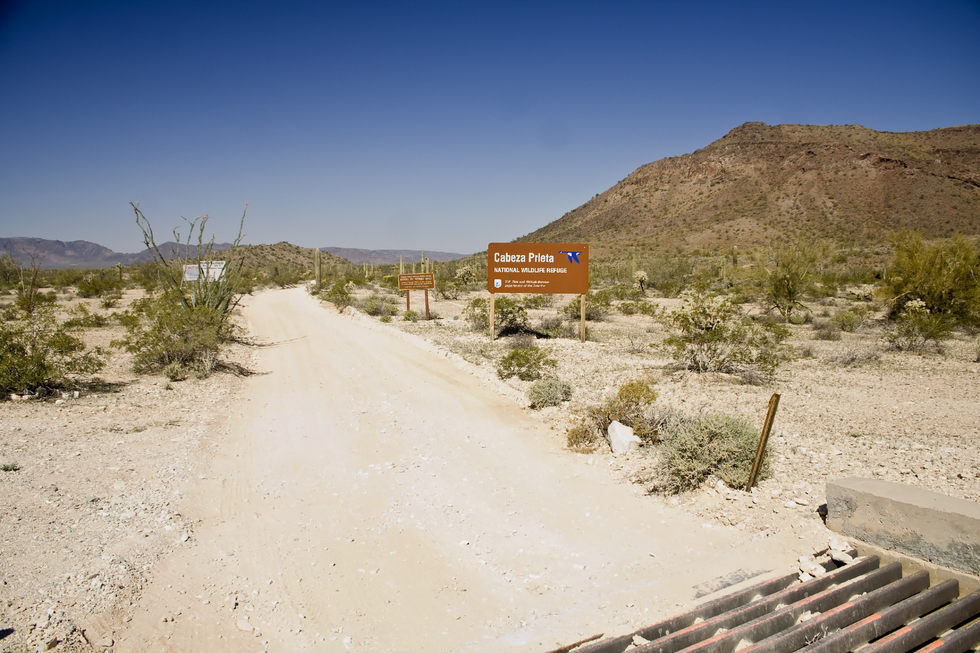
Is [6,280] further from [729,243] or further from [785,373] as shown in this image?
[729,243]

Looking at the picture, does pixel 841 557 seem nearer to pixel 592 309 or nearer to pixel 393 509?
pixel 393 509

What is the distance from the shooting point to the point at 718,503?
555cm

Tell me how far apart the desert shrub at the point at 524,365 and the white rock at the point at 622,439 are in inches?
146

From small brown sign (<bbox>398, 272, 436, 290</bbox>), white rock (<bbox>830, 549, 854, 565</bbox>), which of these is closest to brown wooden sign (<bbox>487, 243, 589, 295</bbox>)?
small brown sign (<bbox>398, 272, 436, 290</bbox>)

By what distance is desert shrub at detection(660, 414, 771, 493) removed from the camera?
233 inches

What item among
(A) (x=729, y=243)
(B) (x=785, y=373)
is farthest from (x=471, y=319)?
(A) (x=729, y=243)

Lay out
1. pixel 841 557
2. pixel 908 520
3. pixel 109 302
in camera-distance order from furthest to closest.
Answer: pixel 109 302 → pixel 841 557 → pixel 908 520

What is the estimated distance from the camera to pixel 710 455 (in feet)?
19.9

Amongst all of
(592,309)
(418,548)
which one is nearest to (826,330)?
(592,309)

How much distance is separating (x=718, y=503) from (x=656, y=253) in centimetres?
6160

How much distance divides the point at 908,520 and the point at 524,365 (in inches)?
290

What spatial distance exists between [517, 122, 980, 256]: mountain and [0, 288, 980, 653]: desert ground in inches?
2086

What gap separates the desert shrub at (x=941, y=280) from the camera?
15.1 m

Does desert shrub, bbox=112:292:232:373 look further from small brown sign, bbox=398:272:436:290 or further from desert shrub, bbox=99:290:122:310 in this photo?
desert shrub, bbox=99:290:122:310
